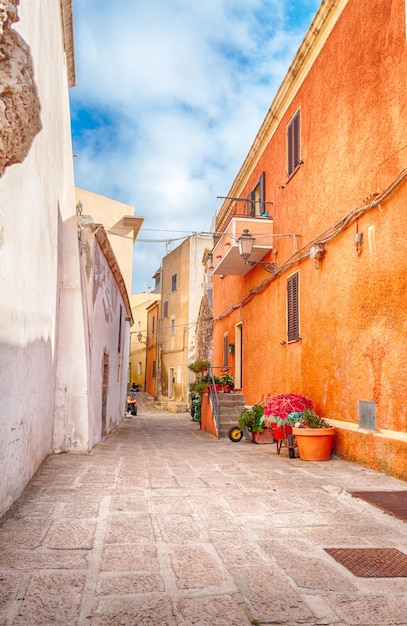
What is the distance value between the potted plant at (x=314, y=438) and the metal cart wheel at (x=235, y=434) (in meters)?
3.24

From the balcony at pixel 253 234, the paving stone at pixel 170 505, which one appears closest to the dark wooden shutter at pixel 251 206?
the balcony at pixel 253 234

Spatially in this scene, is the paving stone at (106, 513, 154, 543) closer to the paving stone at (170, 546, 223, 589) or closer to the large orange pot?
the paving stone at (170, 546, 223, 589)

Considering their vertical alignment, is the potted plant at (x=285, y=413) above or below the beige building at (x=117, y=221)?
below

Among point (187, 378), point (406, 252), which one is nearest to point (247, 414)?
point (406, 252)

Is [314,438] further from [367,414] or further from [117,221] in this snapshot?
[117,221]

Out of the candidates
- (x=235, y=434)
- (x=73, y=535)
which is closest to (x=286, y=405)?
(x=235, y=434)

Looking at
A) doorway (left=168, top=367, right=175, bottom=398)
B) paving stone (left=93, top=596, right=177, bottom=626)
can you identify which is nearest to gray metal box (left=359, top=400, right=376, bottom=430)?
paving stone (left=93, top=596, right=177, bottom=626)

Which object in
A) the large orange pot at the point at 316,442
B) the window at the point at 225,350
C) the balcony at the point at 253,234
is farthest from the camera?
the window at the point at 225,350

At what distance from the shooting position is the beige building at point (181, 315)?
1178 inches

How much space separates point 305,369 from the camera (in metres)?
8.95

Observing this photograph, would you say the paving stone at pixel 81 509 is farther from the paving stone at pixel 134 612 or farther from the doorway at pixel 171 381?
the doorway at pixel 171 381

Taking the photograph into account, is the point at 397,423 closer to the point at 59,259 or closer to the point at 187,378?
the point at 59,259

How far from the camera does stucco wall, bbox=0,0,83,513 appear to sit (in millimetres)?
3941

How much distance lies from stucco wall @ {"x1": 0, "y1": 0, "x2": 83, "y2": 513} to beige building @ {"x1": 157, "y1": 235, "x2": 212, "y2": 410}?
70.4 feet
